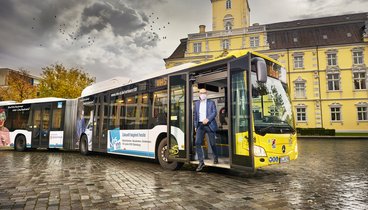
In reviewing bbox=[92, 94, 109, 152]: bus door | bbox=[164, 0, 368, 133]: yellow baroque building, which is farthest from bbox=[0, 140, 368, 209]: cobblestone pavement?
bbox=[164, 0, 368, 133]: yellow baroque building

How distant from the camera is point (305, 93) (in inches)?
1455

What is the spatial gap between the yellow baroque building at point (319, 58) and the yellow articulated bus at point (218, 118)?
102ft

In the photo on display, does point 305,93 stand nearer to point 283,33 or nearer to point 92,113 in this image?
point 283,33

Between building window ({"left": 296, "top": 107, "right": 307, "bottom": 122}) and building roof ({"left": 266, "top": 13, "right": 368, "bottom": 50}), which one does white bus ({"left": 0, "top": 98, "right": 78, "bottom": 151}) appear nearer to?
building window ({"left": 296, "top": 107, "right": 307, "bottom": 122})

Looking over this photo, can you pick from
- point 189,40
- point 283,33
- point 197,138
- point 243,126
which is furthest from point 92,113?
point 283,33

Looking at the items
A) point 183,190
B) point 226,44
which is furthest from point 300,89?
point 183,190

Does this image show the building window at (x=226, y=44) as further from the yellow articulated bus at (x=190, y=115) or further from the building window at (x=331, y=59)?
the yellow articulated bus at (x=190, y=115)

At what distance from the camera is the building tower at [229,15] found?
42625mm

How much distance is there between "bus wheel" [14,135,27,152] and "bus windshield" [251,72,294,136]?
15.0 metres

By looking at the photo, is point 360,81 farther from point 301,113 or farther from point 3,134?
point 3,134

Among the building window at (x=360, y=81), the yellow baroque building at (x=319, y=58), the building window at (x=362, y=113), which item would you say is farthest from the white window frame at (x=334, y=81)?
the building window at (x=362, y=113)

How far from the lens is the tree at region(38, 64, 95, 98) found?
31828 millimetres

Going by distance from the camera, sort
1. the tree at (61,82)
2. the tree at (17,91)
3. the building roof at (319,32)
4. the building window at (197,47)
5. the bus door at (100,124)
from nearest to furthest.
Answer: the bus door at (100,124) → the tree at (61,82) → the building roof at (319,32) → the tree at (17,91) → the building window at (197,47)

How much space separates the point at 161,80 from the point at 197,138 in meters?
2.51
